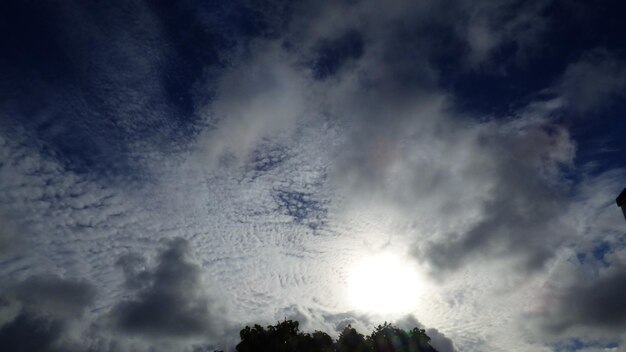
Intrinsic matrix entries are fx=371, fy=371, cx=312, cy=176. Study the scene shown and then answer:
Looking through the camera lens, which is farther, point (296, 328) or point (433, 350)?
point (433, 350)

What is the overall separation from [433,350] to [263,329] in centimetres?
2062

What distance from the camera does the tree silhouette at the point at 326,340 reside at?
123 ft

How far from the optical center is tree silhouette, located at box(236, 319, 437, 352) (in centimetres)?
3756

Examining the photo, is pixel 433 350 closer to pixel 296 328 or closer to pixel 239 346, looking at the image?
pixel 296 328

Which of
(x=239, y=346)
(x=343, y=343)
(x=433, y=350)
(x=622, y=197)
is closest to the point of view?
(x=622, y=197)

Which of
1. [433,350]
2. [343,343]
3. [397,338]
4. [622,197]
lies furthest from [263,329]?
[622,197]

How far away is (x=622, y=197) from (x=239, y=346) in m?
34.8

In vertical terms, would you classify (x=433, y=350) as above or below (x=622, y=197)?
below

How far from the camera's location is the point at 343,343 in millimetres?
41062

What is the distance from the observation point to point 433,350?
43.9 m

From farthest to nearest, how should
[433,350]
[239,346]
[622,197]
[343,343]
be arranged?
1. [433,350]
2. [343,343]
3. [239,346]
4. [622,197]

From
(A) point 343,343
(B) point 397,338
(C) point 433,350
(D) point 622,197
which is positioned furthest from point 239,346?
(D) point 622,197

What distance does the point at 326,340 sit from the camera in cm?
4066

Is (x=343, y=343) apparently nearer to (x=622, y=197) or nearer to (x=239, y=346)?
(x=239, y=346)
